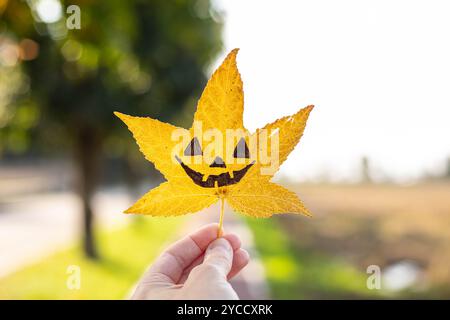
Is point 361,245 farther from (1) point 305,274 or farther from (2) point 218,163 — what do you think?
(2) point 218,163

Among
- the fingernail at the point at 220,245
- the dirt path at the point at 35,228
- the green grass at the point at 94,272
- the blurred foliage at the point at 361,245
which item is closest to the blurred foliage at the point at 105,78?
the dirt path at the point at 35,228

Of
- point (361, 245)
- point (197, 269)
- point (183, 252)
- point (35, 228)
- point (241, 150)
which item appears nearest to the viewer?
point (241, 150)

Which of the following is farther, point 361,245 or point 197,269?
point 361,245

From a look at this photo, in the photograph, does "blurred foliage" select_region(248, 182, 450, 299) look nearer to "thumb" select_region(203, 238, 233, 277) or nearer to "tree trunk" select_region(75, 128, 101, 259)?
"tree trunk" select_region(75, 128, 101, 259)

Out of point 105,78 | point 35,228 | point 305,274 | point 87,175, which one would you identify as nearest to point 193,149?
point 105,78

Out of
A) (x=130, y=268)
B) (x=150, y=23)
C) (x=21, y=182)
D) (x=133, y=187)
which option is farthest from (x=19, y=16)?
(x=21, y=182)

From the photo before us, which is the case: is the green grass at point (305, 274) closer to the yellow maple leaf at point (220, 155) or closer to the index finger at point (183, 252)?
the index finger at point (183, 252)
